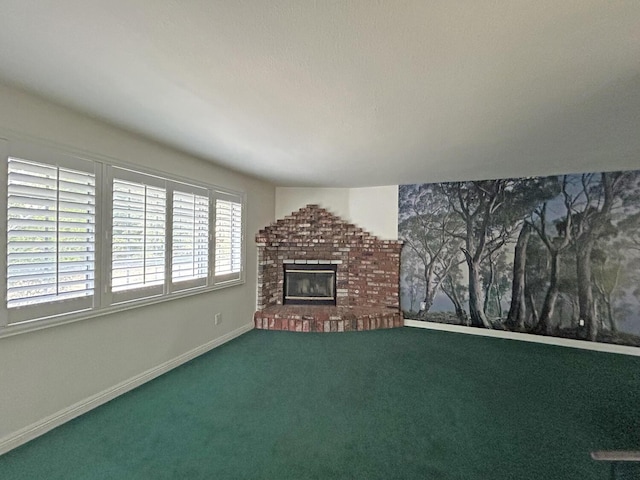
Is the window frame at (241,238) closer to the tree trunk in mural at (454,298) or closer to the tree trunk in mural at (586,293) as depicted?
the tree trunk in mural at (454,298)

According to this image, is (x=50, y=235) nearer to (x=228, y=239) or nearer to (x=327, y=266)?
(x=228, y=239)

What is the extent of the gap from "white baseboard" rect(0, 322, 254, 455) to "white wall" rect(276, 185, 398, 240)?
2.77 metres

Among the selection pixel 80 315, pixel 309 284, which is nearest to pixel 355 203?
pixel 309 284

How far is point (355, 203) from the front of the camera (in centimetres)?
530

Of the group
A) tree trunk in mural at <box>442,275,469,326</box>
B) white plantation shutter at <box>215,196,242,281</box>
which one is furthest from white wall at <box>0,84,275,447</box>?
tree trunk in mural at <box>442,275,469,326</box>

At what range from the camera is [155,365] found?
2982mm

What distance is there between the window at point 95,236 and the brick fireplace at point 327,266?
5.33ft

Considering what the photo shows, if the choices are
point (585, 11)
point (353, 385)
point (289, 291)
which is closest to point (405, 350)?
point (353, 385)

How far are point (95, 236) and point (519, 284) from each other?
5207 mm

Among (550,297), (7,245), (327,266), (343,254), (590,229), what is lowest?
(550,297)

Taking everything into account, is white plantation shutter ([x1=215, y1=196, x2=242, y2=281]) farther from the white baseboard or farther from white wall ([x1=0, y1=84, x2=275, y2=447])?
the white baseboard

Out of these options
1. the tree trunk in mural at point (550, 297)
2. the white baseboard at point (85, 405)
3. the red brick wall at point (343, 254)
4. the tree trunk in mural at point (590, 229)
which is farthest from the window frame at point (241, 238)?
the tree trunk in mural at point (590, 229)

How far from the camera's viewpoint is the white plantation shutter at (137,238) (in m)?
2.59

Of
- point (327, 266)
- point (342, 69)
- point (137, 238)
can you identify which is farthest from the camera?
point (327, 266)
